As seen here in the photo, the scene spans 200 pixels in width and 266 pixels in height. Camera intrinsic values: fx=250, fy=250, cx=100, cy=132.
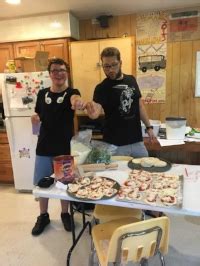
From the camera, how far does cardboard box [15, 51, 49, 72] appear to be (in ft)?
9.51

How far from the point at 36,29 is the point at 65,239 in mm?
2510

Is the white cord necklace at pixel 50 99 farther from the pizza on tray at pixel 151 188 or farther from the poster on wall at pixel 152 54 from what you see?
the poster on wall at pixel 152 54

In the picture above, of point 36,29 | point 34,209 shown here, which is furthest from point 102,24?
point 34,209

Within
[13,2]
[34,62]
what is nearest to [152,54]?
[34,62]

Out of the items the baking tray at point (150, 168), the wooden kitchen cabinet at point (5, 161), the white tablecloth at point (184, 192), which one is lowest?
the wooden kitchen cabinet at point (5, 161)

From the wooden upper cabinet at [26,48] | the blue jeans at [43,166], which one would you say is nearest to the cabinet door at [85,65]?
the wooden upper cabinet at [26,48]

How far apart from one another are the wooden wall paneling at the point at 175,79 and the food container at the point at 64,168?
228cm

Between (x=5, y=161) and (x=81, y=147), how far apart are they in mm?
1985

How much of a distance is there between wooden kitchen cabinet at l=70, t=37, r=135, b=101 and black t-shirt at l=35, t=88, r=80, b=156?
129cm

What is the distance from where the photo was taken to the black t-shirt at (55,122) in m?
1.98

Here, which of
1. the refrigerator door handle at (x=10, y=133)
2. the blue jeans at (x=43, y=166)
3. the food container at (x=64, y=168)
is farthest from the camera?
the refrigerator door handle at (x=10, y=133)

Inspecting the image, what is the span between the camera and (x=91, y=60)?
3.21m

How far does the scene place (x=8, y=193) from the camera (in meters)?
A: 3.16

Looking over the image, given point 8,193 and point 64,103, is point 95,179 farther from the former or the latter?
point 8,193
